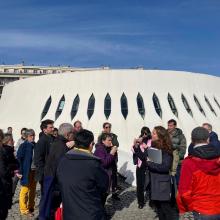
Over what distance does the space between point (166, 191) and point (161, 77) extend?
22.7m

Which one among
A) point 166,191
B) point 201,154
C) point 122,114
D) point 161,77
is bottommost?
point 166,191

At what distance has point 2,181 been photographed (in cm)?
580

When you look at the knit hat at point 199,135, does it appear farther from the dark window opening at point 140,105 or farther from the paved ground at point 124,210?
the dark window opening at point 140,105

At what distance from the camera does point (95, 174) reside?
383 centimetres

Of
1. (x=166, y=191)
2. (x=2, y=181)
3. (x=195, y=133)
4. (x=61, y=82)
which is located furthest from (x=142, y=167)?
(x=61, y=82)

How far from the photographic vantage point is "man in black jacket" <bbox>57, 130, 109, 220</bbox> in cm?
381

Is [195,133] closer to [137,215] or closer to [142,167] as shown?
[137,215]

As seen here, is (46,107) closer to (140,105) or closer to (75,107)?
(75,107)

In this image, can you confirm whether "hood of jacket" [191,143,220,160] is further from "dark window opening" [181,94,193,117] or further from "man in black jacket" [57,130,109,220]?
"dark window opening" [181,94,193,117]

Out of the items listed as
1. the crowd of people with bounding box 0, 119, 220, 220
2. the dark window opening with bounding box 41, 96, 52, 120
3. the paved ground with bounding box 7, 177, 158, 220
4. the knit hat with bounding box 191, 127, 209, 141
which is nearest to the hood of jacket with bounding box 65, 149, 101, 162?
the crowd of people with bounding box 0, 119, 220, 220

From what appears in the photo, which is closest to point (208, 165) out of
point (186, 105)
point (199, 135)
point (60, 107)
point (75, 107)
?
point (199, 135)

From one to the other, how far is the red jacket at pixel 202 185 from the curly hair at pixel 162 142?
1982mm

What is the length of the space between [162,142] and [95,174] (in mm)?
2326

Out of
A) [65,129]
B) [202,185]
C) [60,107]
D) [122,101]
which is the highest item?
[122,101]
